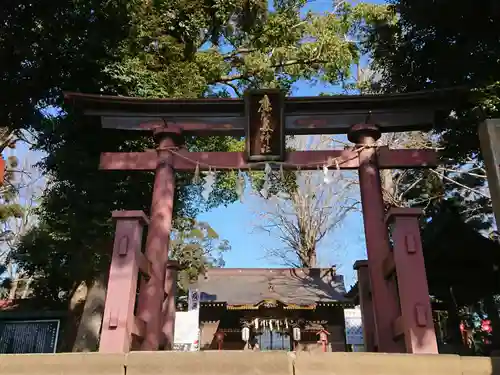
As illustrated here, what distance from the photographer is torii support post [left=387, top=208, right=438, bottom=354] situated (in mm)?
4727

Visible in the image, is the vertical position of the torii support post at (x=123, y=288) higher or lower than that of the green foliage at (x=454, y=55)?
lower

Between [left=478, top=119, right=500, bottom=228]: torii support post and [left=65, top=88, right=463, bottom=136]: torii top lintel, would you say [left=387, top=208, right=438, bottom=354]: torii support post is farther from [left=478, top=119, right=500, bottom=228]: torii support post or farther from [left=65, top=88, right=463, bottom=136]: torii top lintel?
[left=65, top=88, right=463, bottom=136]: torii top lintel

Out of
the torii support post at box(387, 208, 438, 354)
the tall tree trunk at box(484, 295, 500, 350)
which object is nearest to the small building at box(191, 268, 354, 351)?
the tall tree trunk at box(484, 295, 500, 350)

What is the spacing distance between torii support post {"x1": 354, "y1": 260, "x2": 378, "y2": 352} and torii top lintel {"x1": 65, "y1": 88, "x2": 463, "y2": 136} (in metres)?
2.23

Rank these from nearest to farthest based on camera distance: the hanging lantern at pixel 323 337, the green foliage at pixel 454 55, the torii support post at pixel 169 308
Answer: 1. the green foliage at pixel 454 55
2. the torii support post at pixel 169 308
3. the hanging lantern at pixel 323 337

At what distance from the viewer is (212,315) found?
16891 mm

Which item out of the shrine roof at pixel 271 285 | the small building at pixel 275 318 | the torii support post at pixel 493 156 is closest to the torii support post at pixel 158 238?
the torii support post at pixel 493 156

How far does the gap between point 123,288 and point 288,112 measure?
3.97 metres

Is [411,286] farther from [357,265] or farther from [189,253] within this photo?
[189,253]

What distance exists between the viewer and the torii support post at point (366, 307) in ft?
21.0

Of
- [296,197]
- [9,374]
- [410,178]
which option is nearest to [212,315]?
[296,197]

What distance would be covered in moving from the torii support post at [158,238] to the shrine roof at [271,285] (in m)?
10.4

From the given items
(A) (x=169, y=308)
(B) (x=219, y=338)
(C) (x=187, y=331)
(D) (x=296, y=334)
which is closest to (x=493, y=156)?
(A) (x=169, y=308)

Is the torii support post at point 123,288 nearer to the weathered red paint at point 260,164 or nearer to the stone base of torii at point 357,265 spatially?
the stone base of torii at point 357,265
